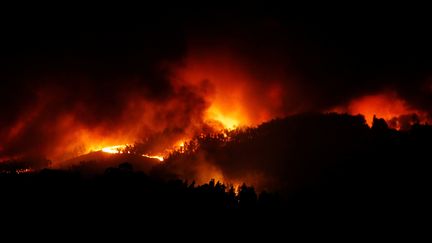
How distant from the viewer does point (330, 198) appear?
110m

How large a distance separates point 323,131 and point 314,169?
71.8 ft

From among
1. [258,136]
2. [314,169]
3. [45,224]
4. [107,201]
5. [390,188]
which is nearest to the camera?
[45,224]

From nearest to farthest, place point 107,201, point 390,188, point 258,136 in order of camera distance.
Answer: point 107,201 → point 390,188 → point 258,136

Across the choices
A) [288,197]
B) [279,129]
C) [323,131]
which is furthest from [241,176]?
[323,131]

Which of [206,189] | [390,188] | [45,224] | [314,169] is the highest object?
[314,169]

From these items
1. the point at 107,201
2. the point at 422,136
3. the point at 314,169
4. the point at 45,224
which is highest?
the point at 422,136

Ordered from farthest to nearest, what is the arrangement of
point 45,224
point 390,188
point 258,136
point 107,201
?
point 258,136 → point 390,188 → point 107,201 → point 45,224

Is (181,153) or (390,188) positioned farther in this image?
(181,153)

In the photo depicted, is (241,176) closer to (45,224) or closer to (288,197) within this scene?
(288,197)

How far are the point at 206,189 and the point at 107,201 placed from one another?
2595 centimetres

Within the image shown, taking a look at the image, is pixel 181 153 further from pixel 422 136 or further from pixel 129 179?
pixel 422 136

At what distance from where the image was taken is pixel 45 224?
293 feet

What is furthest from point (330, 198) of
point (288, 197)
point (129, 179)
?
point (129, 179)

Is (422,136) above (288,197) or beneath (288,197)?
above
